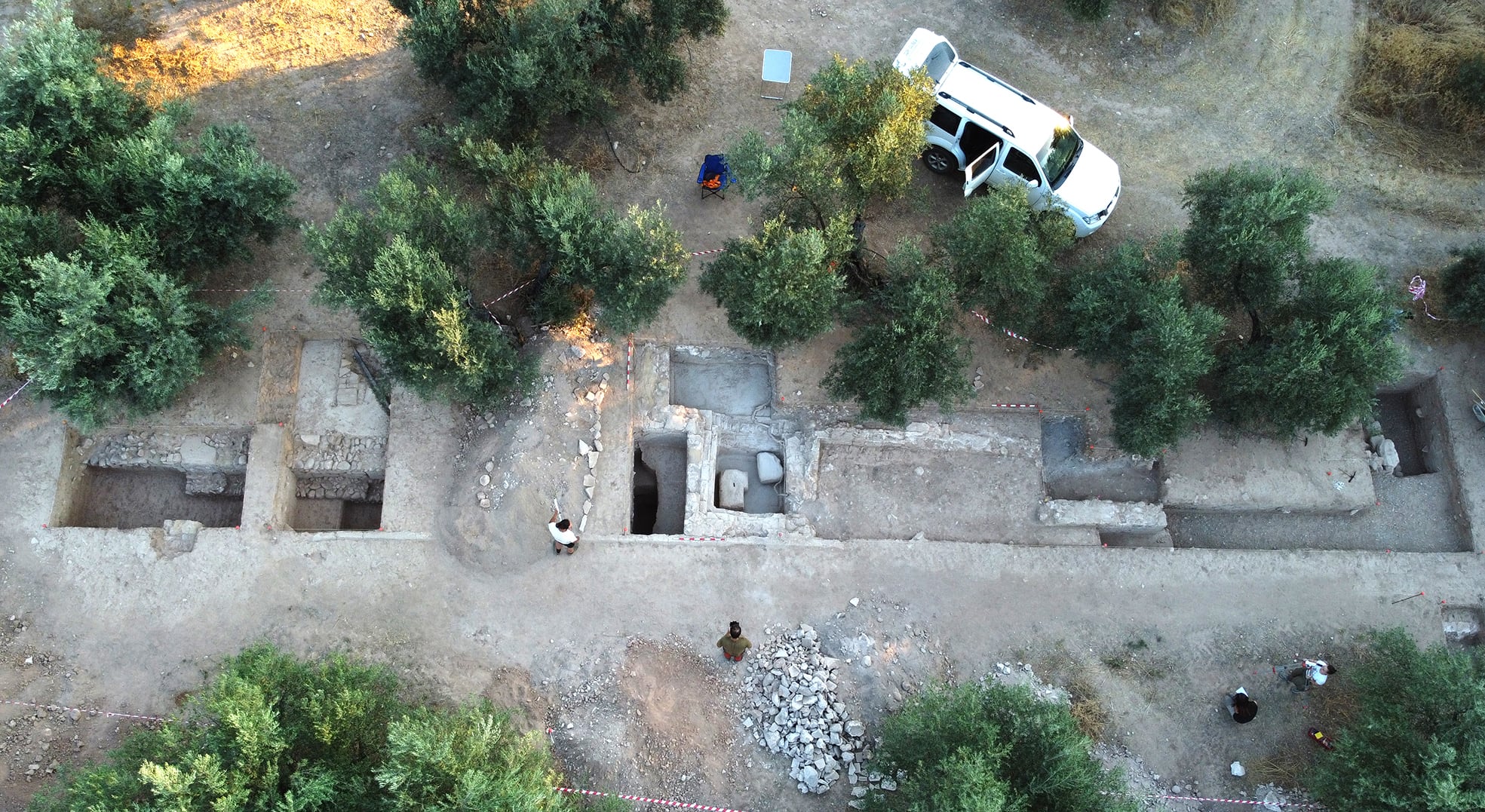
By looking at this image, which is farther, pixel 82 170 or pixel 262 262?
pixel 262 262

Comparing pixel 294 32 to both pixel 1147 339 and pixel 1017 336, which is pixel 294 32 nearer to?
pixel 1017 336

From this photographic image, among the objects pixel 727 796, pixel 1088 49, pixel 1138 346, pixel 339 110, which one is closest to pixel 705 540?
pixel 727 796

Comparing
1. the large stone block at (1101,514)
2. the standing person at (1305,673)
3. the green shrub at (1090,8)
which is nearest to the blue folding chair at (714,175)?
the green shrub at (1090,8)

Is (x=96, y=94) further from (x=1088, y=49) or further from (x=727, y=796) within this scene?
(x=1088, y=49)

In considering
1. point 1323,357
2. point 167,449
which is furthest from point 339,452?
point 1323,357

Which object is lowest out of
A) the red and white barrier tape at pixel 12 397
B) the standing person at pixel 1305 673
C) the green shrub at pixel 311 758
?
the green shrub at pixel 311 758

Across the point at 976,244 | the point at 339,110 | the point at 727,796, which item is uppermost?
the point at 339,110

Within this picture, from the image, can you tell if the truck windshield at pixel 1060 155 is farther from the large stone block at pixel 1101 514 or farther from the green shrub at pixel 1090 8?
the large stone block at pixel 1101 514

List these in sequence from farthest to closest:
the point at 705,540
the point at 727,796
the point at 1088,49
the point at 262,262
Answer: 1. the point at 1088,49
2. the point at 262,262
3. the point at 705,540
4. the point at 727,796
